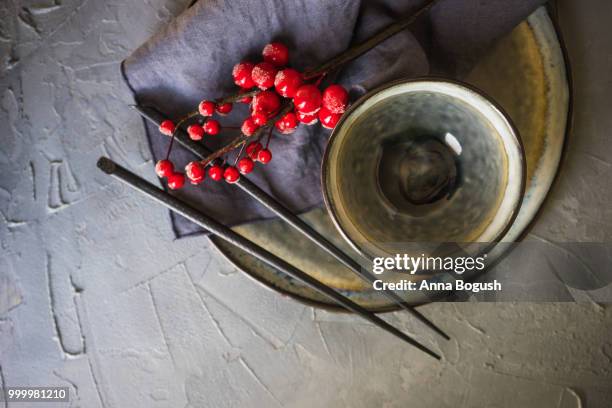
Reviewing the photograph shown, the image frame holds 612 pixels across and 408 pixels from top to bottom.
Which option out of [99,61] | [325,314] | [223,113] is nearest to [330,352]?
[325,314]

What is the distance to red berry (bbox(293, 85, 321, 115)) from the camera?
270mm

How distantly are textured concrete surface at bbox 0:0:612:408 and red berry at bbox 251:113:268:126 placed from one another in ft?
0.56

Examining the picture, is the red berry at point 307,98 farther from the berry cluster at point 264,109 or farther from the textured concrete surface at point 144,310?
the textured concrete surface at point 144,310

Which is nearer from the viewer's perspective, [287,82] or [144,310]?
[287,82]

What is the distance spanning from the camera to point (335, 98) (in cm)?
27

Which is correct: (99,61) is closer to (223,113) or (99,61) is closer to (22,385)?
(223,113)

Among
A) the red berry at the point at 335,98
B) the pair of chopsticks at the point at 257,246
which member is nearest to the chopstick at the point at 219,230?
the pair of chopsticks at the point at 257,246

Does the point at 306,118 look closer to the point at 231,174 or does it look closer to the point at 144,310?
the point at 231,174

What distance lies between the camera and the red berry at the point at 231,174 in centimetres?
30

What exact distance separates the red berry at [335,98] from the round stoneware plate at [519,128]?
9 centimetres

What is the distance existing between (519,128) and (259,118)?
7.3 inches

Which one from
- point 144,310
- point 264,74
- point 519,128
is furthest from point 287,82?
point 144,310

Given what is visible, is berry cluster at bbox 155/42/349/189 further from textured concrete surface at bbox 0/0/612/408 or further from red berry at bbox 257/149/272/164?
textured concrete surface at bbox 0/0/612/408

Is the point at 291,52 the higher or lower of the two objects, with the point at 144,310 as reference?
higher
